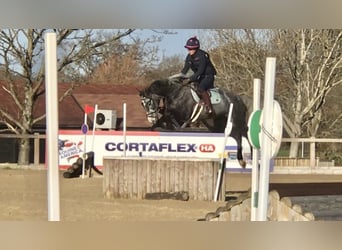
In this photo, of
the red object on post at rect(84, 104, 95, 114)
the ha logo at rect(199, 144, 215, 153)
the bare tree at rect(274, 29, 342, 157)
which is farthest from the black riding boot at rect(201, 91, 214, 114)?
the red object on post at rect(84, 104, 95, 114)

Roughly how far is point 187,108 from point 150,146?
1.21ft

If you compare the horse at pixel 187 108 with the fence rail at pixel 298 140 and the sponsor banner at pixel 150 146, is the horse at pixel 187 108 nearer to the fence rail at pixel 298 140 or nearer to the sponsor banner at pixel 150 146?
the sponsor banner at pixel 150 146

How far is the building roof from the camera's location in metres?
5.64

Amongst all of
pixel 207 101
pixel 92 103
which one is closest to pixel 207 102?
pixel 207 101

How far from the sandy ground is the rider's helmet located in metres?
1.07

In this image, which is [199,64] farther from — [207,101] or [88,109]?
[88,109]

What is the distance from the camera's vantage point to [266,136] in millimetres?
5594

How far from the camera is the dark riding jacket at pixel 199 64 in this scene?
5.69 metres

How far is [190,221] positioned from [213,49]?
120 centimetres

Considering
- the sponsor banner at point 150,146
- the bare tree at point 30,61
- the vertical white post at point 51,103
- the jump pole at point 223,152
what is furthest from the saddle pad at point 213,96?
the vertical white post at point 51,103

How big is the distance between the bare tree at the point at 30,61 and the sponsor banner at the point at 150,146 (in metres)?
0.33

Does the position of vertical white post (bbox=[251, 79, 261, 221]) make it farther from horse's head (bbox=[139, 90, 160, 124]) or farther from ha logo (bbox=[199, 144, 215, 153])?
horse's head (bbox=[139, 90, 160, 124])

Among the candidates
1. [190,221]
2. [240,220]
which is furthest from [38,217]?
[240,220]
